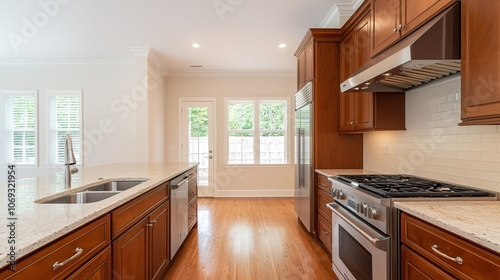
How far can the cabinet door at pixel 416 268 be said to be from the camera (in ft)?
3.72

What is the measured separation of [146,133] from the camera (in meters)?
4.63

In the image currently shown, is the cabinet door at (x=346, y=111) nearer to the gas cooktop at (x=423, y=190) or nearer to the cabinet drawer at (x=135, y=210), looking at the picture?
the gas cooktop at (x=423, y=190)

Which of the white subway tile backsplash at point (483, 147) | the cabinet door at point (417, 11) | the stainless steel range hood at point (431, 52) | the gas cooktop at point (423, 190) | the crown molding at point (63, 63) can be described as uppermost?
the crown molding at point (63, 63)

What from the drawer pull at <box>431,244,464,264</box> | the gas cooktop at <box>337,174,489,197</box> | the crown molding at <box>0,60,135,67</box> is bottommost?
the drawer pull at <box>431,244,464,264</box>

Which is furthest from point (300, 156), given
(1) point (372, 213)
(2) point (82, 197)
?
(2) point (82, 197)

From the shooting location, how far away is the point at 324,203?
112 inches

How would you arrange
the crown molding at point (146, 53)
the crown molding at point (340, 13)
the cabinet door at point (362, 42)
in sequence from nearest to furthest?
the cabinet door at point (362, 42) < the crown molding at point (340, 13) < the crown molding at point (146, 53)

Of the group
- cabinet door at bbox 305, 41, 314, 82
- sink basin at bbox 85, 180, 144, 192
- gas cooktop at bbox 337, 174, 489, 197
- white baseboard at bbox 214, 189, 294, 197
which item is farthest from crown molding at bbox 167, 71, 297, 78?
gas cooktop at bbox 337, 174, 489, 197

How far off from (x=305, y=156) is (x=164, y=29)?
2636 mm

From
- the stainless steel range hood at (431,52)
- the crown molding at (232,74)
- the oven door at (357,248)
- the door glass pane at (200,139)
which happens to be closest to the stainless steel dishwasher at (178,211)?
the oven door at (357,248)

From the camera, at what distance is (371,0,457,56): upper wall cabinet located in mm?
1612

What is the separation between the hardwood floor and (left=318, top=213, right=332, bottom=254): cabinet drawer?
154 millimetres

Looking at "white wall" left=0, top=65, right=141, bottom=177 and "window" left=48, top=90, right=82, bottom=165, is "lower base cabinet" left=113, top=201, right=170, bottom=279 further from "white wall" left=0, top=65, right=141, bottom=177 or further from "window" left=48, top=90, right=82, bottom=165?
"window" left=48, top=90, right=82, bottom=165

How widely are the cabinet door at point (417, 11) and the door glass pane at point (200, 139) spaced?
14.4 feet
